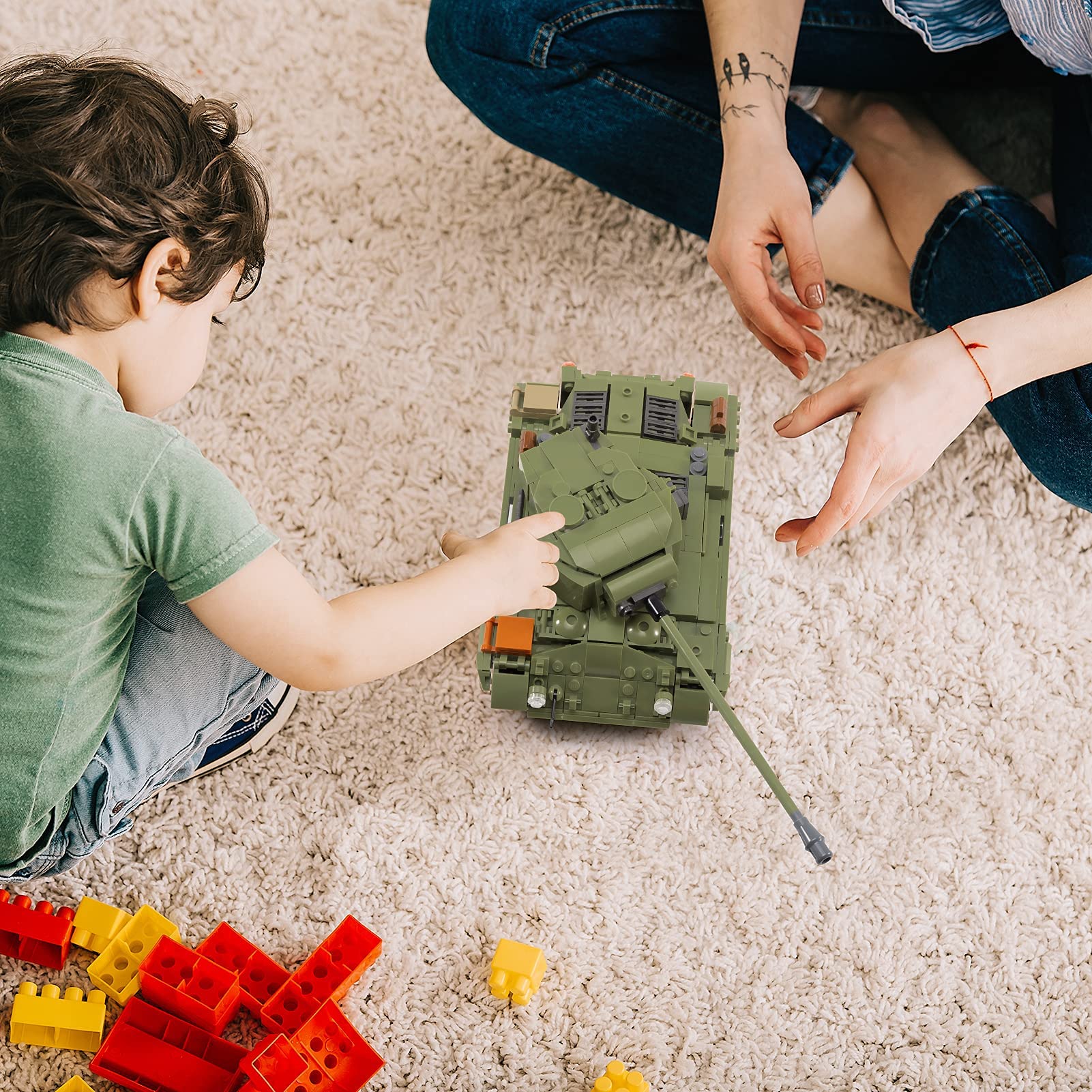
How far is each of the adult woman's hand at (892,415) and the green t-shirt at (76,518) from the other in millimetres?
402

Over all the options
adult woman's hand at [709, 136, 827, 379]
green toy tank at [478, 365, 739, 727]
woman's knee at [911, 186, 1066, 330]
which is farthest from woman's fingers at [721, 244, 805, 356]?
woman's knee at [911, 186, 1066, 330]

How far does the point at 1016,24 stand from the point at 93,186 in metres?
0.72

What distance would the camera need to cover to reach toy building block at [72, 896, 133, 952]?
0.89m

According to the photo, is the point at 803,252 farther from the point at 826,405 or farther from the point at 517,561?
the point at 517,561

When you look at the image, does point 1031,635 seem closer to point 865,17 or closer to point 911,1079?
point 911,1079

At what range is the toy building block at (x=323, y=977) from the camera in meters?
0.86

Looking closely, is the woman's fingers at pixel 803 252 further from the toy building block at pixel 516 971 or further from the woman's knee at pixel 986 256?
the toy building block at pixel 516 971

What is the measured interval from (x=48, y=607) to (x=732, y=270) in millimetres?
559

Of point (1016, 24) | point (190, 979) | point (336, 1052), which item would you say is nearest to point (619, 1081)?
point (336, 1052)

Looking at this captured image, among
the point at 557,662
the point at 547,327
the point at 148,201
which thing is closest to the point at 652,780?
the point at 557,662

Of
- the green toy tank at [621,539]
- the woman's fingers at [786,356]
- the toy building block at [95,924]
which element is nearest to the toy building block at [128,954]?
the toy building block at [95,924]

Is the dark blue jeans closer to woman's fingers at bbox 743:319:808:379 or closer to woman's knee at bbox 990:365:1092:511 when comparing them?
woman's knee at bbox 990:365:1092:511

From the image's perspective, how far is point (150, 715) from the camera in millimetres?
822

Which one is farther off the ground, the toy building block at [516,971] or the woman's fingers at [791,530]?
the woman's fingers at [791,530]
